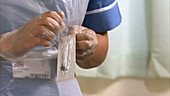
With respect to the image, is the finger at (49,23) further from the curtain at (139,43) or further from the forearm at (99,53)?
the curtain at (139,43)

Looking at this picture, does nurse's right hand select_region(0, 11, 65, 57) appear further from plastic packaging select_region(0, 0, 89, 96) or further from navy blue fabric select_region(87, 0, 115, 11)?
navy blue fabric select_region(87, 0, 115, 11)

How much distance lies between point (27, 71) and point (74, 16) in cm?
16

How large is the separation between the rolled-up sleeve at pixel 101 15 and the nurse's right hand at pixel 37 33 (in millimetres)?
252

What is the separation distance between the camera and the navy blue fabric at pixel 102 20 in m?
0.78

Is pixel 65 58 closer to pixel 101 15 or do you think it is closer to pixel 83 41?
pixel 83 41

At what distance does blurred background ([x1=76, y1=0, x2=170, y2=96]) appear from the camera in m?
1.19

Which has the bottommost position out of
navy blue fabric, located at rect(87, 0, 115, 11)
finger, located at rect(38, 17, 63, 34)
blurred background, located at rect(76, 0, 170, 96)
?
blurred background, located at rect(76, 0, 170, 96)

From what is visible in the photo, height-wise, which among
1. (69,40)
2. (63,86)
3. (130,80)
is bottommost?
(130,80)

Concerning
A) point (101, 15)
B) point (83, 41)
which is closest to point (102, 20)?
point (101, 15)

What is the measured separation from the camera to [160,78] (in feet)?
4.20

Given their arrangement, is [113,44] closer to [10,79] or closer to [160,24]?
[160,24]

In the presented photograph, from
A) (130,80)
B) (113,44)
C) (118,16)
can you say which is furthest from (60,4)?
(130,80)

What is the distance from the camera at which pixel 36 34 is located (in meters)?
0.51

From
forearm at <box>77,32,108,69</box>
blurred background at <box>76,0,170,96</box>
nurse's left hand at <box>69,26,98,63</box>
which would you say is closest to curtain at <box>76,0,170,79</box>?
blurred background at <box>76,0,170,96</box>
